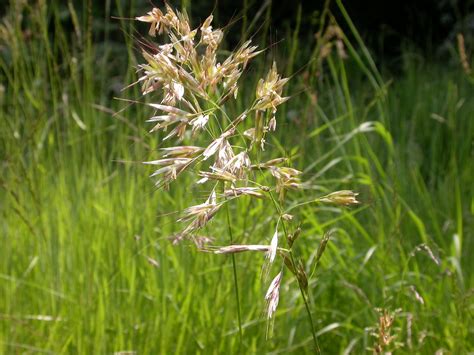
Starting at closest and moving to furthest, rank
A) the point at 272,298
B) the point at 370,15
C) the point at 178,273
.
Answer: the point at 272,298 → the point at 178,273 → the point at 370,15

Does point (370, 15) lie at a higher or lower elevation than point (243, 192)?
lower

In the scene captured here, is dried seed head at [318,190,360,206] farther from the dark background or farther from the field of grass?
the dark background

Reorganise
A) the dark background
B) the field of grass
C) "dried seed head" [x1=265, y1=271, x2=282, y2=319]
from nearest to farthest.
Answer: "dried seed head" [x1=265, y1=271, x2=282, y2=319] < the field of grass < the dark background

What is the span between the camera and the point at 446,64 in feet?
21.4

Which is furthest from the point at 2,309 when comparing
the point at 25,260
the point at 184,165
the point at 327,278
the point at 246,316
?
the point at 184,165

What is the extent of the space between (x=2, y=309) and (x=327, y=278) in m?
0.98

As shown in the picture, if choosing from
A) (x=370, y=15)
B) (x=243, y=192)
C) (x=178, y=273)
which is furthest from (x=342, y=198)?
(x=370, y=15)

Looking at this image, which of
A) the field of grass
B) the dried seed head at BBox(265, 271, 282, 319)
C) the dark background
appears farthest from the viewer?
the dark background

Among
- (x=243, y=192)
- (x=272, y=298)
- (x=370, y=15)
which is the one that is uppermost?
(x=243, y=192)

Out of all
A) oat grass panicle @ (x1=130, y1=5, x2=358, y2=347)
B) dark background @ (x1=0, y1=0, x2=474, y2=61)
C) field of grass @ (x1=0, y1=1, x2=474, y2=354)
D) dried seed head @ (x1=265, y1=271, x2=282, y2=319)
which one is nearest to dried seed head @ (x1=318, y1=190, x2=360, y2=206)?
oat grass panicle @ (x1=130, y1=5, x2=358, y2=347)

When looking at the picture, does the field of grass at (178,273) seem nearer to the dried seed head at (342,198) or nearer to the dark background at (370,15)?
the dried seed head at (342,198)

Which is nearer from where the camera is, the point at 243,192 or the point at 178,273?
the point at 243,192

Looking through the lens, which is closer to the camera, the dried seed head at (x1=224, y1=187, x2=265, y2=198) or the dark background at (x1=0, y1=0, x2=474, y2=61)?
the dried seed head at (x1=224, y1=187, x2=265, y2=198)

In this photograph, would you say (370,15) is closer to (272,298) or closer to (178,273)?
(178,273)
